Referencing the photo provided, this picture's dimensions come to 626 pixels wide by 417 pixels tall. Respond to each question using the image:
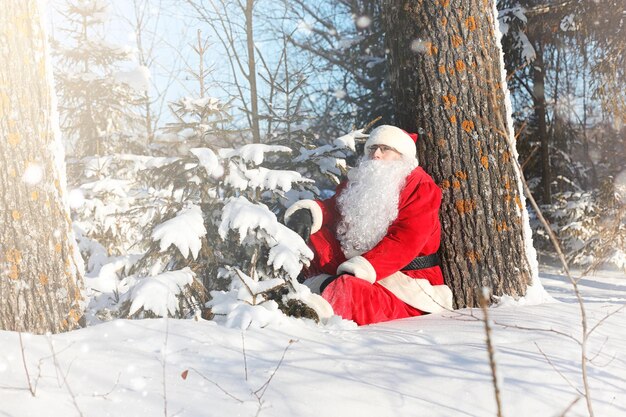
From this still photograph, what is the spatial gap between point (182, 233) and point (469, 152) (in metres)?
2.02

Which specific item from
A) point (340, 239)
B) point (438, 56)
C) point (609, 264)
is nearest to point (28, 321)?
point (340, 239)

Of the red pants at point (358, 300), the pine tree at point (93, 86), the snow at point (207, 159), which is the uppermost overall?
the pine tree at point (93, 86)

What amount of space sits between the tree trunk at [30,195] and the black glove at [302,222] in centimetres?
178

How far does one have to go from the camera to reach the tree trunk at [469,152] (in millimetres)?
3857

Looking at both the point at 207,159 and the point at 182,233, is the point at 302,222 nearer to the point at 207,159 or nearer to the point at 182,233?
the point at 207,159

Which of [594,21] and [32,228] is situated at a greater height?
[594,21]

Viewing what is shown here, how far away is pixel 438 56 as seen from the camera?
389 cm

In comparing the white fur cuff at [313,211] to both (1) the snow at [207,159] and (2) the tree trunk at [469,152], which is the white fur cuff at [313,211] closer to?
(1) the snow at [207,159]

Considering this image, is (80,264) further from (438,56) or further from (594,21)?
(594,21)

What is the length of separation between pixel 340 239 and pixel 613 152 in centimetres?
1417

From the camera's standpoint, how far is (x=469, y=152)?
12.7 ft

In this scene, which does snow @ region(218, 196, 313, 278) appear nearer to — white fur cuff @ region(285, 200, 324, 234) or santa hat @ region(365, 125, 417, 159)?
white fur cuff @ region(285, 200, 324, 234)

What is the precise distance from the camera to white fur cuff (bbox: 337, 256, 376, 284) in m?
3.59

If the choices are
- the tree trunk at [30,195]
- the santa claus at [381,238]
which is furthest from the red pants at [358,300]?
the tree trunk at [30,195]
